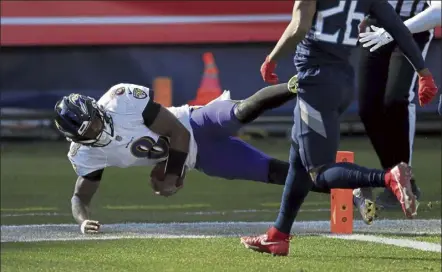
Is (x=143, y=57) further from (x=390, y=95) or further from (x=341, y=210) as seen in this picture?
(x=341, y=210)

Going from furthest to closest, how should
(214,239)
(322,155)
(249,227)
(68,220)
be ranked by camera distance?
1. (68,220)
2. (249,227)
3. (214,239)
4. (322,155)

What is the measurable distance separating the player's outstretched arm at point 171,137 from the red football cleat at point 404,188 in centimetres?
161

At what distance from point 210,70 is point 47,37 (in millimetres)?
1573

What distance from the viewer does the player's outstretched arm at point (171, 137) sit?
5.81 m

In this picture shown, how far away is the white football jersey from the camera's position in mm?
5887

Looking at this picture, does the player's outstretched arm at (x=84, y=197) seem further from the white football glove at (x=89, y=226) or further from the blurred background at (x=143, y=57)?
the blurred background at (x=143, y=57)

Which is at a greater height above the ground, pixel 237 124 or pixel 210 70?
pixel 237 124

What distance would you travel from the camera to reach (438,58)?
437 inches

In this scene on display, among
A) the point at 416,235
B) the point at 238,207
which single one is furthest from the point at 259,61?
the point at 416,235

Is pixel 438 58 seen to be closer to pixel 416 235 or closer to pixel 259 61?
pixel 259 61

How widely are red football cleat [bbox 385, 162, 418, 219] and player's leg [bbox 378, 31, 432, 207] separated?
198 cm

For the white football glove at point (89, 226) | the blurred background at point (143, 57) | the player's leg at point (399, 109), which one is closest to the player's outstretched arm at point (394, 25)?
the player's leg at point (399, 109)

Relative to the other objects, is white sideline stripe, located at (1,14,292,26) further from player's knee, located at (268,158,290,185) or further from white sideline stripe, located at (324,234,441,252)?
white sideline stripe, located at (324,234,441,252)

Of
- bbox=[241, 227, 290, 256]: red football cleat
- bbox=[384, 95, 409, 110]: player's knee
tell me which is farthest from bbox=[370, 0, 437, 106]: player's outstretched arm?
bbox=[384, 95, 409, 110]: player's knee
